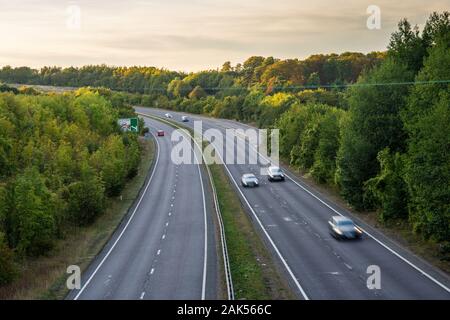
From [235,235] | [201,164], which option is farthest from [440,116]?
[201,164]

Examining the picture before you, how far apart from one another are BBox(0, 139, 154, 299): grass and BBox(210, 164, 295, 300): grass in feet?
31.1

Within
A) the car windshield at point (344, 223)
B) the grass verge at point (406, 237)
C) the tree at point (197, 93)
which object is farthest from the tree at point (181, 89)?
the car windshield at point (344, 223)

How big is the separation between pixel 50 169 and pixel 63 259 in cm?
1652

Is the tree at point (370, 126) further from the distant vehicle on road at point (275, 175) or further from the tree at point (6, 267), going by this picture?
the tree at point (6, 267)

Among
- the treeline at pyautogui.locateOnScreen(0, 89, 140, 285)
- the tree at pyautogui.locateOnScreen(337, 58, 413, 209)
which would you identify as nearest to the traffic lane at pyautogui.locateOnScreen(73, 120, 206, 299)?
the treeline at pyautogui.locateOnScreen(0, 89, 140, 285)

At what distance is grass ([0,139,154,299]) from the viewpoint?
29531mm

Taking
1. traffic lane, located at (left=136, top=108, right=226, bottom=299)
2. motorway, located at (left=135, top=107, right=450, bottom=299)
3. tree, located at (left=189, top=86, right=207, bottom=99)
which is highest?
tree, located at (left=189, top=86, right=207, bottom=99)

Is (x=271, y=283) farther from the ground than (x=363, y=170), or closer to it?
closer to it

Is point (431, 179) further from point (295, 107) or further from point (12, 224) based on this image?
point (295, 107)

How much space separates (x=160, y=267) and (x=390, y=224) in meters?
18.3

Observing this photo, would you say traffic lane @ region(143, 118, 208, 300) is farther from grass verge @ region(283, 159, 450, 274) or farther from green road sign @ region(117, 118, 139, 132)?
green road sign @ region(117, 118, 139, 132)

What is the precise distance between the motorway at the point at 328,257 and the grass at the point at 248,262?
0.70m

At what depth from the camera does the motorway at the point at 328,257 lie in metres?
27.2
